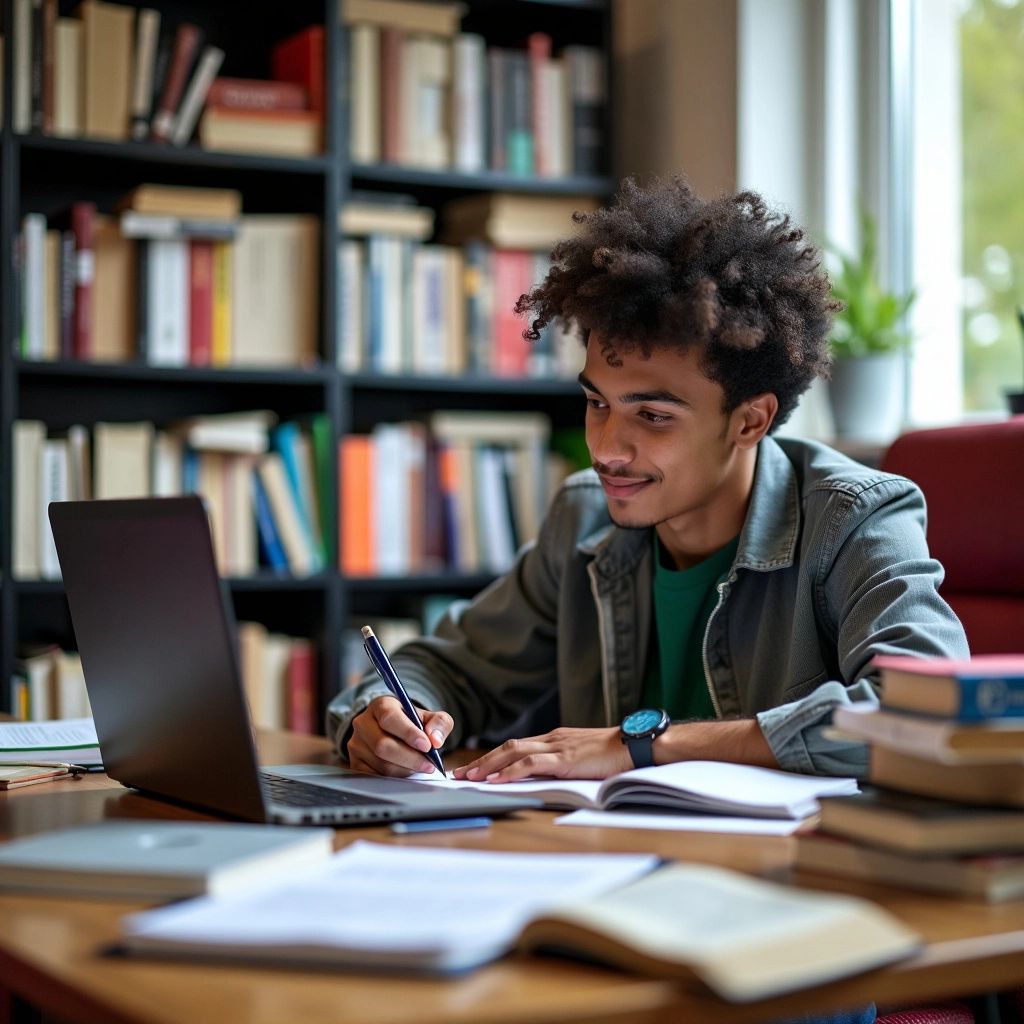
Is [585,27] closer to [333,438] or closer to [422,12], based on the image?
[422,12]

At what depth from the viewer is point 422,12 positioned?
3.04 m

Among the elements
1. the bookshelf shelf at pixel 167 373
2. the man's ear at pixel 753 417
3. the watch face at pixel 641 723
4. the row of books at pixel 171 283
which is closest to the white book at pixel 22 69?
the row of books at pixel 171 283

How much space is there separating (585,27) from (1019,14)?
39.3 inches

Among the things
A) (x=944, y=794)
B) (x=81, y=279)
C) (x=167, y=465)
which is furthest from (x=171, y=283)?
(x=944, y=794)

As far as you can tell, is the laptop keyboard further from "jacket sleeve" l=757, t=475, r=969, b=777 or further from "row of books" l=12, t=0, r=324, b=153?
"row of books" l=12, t=0, r=324, b=153

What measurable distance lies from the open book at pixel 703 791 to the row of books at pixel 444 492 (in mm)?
1749

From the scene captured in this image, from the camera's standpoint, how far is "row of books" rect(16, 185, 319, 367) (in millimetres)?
2781

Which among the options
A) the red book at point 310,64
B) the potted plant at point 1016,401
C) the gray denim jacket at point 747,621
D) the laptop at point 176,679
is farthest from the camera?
the red book at point 310,64

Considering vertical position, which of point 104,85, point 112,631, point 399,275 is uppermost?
point 104,85

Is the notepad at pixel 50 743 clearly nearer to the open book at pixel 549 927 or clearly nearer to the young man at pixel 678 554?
the young man at pixel 678 554

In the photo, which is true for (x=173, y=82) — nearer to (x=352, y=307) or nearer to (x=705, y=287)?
(x=352, y=307)

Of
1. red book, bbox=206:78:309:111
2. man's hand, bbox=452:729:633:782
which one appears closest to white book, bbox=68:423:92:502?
red book, bbox=206:78:309:111

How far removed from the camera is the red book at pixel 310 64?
293cm

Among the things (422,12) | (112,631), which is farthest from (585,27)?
(112,631)
